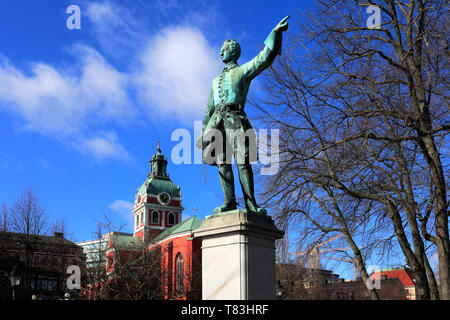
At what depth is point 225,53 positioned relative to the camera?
6520mm

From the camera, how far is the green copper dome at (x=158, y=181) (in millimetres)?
75562

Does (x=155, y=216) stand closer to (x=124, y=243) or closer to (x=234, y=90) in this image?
(x=124, y=243)

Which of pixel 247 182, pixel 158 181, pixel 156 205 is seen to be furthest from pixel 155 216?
pixel 247 182

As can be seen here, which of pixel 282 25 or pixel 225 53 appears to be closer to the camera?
pixel 282 25

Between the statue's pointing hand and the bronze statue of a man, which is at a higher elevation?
the statue's pointing hand

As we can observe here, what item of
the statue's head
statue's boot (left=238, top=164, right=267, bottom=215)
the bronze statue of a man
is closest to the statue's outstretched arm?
the bronze statue of a man

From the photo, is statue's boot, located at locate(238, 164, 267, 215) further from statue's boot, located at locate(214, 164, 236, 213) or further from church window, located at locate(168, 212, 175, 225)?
church window, located at locate(168, 212, 175, 225)

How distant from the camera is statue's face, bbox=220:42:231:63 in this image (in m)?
6.50

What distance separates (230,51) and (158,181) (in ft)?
238

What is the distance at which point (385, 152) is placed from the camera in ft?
39.5

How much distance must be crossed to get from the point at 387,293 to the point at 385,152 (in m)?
64.0

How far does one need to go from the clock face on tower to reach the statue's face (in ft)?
226
